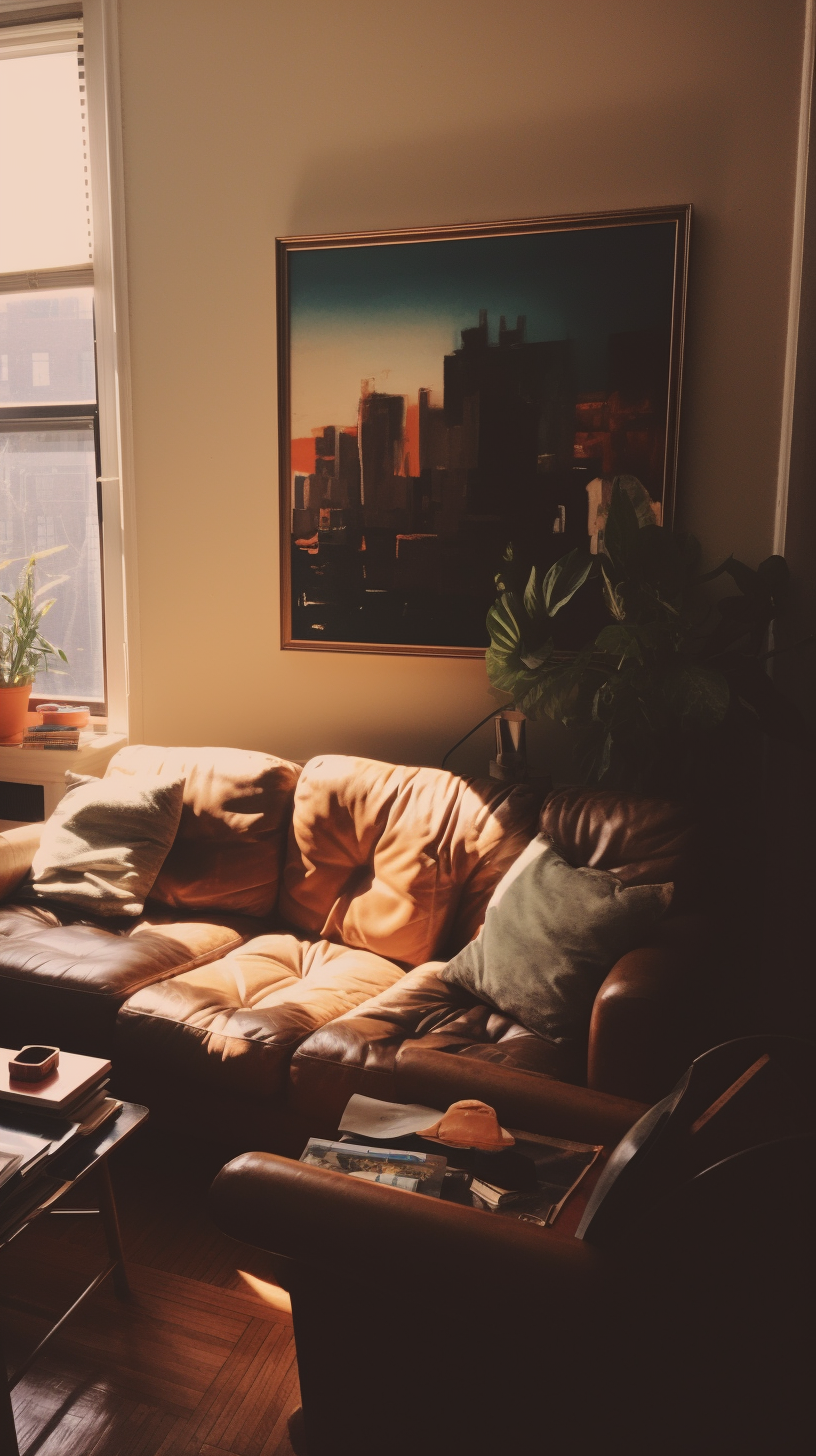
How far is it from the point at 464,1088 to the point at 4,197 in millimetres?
3515

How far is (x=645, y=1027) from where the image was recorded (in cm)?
184

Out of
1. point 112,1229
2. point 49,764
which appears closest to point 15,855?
point 49,764

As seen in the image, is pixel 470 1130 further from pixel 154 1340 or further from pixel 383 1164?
pixel 154 1340

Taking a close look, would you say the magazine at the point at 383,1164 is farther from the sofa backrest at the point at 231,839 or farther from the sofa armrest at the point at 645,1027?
the sofa backrest at the point at 231,839

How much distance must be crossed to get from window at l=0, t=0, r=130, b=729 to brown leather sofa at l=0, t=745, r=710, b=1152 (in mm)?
770

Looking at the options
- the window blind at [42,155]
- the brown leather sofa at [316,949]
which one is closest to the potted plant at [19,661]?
the brown leather sofa at [316,949]

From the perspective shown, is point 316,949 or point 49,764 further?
point 49,764

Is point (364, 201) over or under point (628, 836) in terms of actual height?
over

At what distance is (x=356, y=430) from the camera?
3.07 metres

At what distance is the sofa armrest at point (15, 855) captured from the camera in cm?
285

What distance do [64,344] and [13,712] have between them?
134 centimetres

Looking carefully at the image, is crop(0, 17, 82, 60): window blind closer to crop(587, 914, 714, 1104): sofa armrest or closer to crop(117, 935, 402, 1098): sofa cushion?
crop(117, 935, 402, 1098): sofa cushion

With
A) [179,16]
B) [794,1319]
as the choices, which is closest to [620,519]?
[794,1319]

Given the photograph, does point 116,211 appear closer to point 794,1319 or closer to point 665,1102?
point 665,1102
